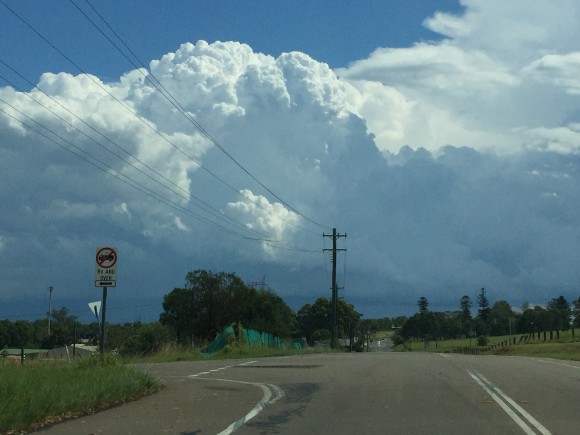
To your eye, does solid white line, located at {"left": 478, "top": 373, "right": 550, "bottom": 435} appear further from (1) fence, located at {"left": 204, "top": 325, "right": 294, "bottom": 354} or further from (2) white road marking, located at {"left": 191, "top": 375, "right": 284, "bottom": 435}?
(1) fence, located at {"left": 204, "top": 325, "right": 294, "bottom": 354}

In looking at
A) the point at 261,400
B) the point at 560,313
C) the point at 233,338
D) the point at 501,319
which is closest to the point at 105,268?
the point at 261,400

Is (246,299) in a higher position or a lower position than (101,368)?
higher

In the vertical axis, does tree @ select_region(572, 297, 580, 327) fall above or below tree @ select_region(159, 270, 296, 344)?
above

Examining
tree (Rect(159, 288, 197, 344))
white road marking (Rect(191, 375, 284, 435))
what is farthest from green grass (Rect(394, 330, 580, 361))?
tree (Rect(159, 288, 197, 344))

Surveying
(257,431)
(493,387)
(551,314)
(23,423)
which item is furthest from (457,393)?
(551,314)

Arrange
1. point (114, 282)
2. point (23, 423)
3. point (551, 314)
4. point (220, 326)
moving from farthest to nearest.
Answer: point (551, 314), point (220, 326), point (114, 282), point (23, 423)

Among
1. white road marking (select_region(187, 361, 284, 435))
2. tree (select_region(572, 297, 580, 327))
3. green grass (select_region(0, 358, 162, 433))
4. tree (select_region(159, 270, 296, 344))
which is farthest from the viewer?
tree (select_region(572, 297, 580, 327))

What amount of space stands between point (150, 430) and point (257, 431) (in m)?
1.55

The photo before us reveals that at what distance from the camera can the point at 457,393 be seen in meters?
15.9

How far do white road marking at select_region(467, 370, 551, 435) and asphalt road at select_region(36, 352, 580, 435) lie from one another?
0.02 m

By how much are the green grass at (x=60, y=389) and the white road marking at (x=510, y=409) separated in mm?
6996

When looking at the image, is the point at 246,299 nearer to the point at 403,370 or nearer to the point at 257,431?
the point at 403,370

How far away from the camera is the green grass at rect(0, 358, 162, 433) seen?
11.3 m

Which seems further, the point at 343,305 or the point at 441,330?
the point at 441,330
